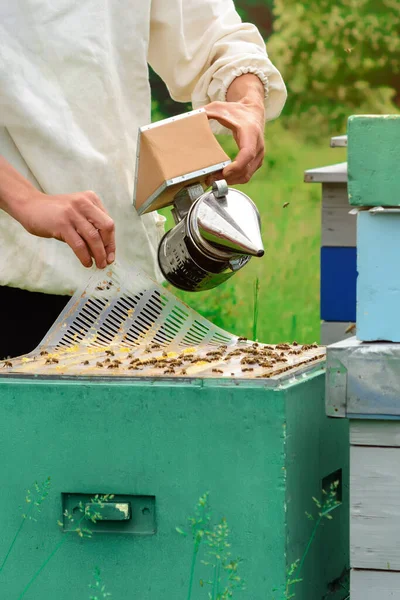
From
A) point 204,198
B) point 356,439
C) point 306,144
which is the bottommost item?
point 356,439

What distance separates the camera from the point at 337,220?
324 cm

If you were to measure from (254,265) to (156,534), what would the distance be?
4248mm

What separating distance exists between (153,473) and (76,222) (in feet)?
1.36

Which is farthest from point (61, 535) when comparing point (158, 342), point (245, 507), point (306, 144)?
point (306, 144)

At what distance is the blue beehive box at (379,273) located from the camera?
4.33ft

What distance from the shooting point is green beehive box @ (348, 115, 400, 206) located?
4.24 ft

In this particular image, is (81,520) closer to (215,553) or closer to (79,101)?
(215,553)

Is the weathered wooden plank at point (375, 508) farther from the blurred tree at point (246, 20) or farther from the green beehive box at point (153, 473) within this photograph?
the blurred tree at point (246, 20)

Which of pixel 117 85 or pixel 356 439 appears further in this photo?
pixel 117 85

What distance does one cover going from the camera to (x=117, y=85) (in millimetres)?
1959

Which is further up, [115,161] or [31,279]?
[115,161]

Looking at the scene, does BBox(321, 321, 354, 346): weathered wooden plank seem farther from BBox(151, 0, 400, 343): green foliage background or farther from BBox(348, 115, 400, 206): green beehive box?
BBox(151, 0, 400, 343): green foliage background

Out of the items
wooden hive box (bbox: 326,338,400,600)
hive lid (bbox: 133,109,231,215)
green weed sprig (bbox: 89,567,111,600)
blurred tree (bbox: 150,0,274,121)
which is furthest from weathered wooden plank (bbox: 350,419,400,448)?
blurred tree (bbox: 150,0,274,121)

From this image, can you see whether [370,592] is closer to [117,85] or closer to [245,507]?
[245,507]
